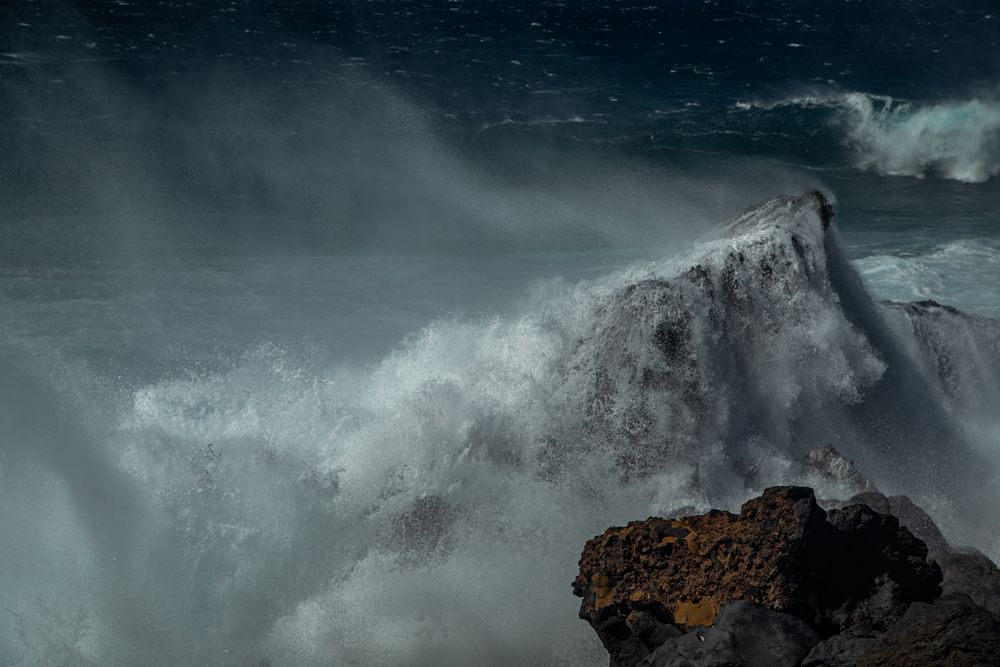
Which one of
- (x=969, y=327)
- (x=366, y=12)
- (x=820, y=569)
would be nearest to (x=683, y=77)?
(x=366, y=12)

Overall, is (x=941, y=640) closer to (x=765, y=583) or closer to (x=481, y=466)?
(x=765, y=583)

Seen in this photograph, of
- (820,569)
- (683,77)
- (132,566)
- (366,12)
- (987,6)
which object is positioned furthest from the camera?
(987,6)

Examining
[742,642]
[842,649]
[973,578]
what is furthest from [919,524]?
[742,642]

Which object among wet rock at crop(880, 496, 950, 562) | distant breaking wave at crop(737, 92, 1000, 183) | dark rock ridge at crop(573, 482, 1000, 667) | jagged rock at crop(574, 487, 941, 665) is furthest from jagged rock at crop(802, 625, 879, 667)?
distant breaking wave at crop(737, 92, 1000, 183)

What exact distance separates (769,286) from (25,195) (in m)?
16.2

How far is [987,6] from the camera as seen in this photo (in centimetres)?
4606

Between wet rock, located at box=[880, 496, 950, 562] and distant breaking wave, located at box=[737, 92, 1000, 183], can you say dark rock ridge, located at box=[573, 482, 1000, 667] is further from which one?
distant breaking wave, located at box=[737, 92, 1000, 183]

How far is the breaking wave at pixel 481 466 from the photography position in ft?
32.5

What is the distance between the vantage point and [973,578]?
798cm

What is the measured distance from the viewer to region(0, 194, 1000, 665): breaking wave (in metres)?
9.91

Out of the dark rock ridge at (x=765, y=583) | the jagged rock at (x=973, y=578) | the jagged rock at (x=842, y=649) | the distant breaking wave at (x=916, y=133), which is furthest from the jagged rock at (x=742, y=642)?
the distant breaking wave at (x=916, y=133)

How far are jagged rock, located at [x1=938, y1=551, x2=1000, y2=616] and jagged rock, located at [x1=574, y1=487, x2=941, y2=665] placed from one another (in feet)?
0.97

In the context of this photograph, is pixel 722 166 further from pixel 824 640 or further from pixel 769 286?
pixel 824 640

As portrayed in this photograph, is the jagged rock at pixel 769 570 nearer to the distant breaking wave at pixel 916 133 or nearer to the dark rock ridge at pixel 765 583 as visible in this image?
the dark rock ridge at pixel 765 583
